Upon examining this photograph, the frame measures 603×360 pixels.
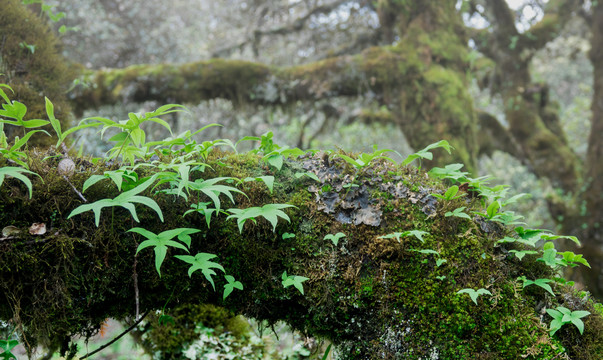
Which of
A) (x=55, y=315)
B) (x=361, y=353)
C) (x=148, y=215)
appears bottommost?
(x=361, y=353)

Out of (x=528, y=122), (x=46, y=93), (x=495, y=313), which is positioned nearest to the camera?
(x=495, y=313)

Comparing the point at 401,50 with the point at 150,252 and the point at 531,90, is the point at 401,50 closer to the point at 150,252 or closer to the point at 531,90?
the point at 531,90

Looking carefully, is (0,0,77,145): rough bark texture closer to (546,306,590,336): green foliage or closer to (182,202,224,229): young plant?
(182,202,224,229): young plant

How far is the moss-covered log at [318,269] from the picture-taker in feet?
5.58

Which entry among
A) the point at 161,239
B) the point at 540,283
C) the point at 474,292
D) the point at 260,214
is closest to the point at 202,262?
the point at 161,239

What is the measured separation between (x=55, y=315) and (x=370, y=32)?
8.01 meters

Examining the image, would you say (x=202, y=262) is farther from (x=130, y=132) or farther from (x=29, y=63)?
(x=29, y=63)

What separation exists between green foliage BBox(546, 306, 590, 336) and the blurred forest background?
3928mm

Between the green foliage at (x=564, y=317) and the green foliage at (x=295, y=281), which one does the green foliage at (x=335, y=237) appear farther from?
the green foliage at (x=564, y=317)

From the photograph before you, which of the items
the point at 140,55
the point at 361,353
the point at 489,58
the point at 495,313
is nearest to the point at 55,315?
the point at 361,353

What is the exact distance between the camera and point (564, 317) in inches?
69.5

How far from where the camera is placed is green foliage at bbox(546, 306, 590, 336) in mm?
1723

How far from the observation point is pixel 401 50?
6.62 metres

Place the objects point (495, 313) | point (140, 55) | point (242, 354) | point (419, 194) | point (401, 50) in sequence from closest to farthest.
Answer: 1. point (495, 313)
2. point (419, 194)
3. point (242, 354)
4. point (401, 50)
5. point (140, 55)
